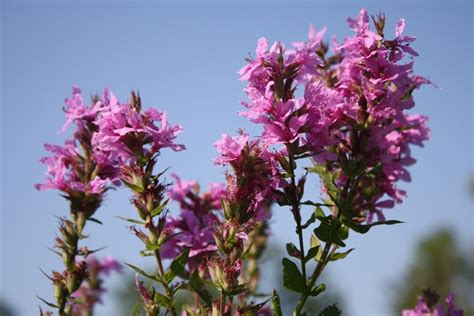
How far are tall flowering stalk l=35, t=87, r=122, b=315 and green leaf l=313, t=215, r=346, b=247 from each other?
1.36 metres

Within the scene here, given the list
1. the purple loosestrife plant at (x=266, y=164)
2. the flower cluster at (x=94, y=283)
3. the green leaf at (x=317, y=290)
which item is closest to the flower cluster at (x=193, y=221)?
the purple loosestrife plant at (x=266, y=164)

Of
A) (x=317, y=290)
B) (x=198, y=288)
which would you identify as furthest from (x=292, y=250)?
(x=198, y=288)

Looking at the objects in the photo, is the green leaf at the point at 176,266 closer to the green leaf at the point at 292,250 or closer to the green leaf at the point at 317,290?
the green leaf at the point at 292,250

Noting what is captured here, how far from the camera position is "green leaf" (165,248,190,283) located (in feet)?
12.6

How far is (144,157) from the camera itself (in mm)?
3865

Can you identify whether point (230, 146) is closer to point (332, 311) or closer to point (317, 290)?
point (317, 290)

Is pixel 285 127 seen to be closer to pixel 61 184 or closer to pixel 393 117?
pixel 393 117

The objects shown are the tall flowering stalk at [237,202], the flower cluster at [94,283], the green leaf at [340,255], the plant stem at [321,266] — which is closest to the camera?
the tall flowering stalk at [237,202]

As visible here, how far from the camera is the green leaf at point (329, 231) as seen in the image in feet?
12.2

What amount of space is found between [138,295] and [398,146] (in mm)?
2261

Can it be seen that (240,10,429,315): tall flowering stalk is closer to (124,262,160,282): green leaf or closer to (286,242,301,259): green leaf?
(286,242,301,259): green leaf

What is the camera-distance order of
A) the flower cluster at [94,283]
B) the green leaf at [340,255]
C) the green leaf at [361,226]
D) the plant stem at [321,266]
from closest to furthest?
the plant stem at [321,266]
the green leaf at [361,226]
the green leaf at [340,255]
the flower cluster at [94,283]

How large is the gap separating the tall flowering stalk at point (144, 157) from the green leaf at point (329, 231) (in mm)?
792

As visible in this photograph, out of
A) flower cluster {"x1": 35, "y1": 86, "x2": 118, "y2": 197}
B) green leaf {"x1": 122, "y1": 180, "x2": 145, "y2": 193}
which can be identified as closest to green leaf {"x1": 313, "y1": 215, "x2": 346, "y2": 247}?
green leaf {"x1": 122, "y1": 180, "x2": 145, "y2": 193}
